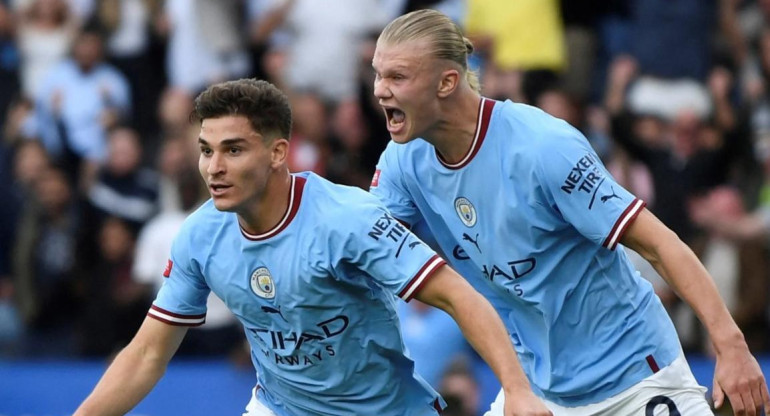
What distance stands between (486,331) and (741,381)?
926mm

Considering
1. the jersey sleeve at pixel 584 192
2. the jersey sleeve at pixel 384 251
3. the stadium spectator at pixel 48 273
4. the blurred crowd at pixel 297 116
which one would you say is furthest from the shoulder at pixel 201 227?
the stadium spectator at pixel 48 273

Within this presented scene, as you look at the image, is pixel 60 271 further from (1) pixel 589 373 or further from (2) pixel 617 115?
(1) pixel 589 373

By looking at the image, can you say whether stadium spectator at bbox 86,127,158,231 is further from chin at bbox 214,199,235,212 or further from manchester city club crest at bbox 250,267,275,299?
chin at bbox 214,199,235,212

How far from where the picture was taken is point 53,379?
36.6 ft

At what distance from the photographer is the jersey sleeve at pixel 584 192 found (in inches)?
222

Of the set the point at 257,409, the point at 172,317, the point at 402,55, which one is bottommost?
the point at 257,409

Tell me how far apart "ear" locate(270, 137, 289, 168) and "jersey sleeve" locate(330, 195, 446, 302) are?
371 mm

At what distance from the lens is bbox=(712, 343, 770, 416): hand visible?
5297 millimetres

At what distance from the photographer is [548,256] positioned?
5891 millimetres

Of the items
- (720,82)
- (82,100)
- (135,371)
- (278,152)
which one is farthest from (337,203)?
(82,100)

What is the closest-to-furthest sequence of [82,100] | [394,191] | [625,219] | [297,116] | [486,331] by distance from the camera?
[486,331] < [625,219] < [394,191] < [297,116] < [82,100]

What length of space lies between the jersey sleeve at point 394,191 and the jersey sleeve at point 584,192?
0.71m

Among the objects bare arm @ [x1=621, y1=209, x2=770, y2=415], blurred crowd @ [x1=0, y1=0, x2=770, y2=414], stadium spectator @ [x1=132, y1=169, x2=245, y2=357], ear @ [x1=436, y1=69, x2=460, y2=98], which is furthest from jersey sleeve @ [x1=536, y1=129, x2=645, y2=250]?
stadium spectator @ [x1=132, y1=169, x2=245, y2=357]

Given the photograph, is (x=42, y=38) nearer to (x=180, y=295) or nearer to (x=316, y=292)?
(x=180, y=295)
